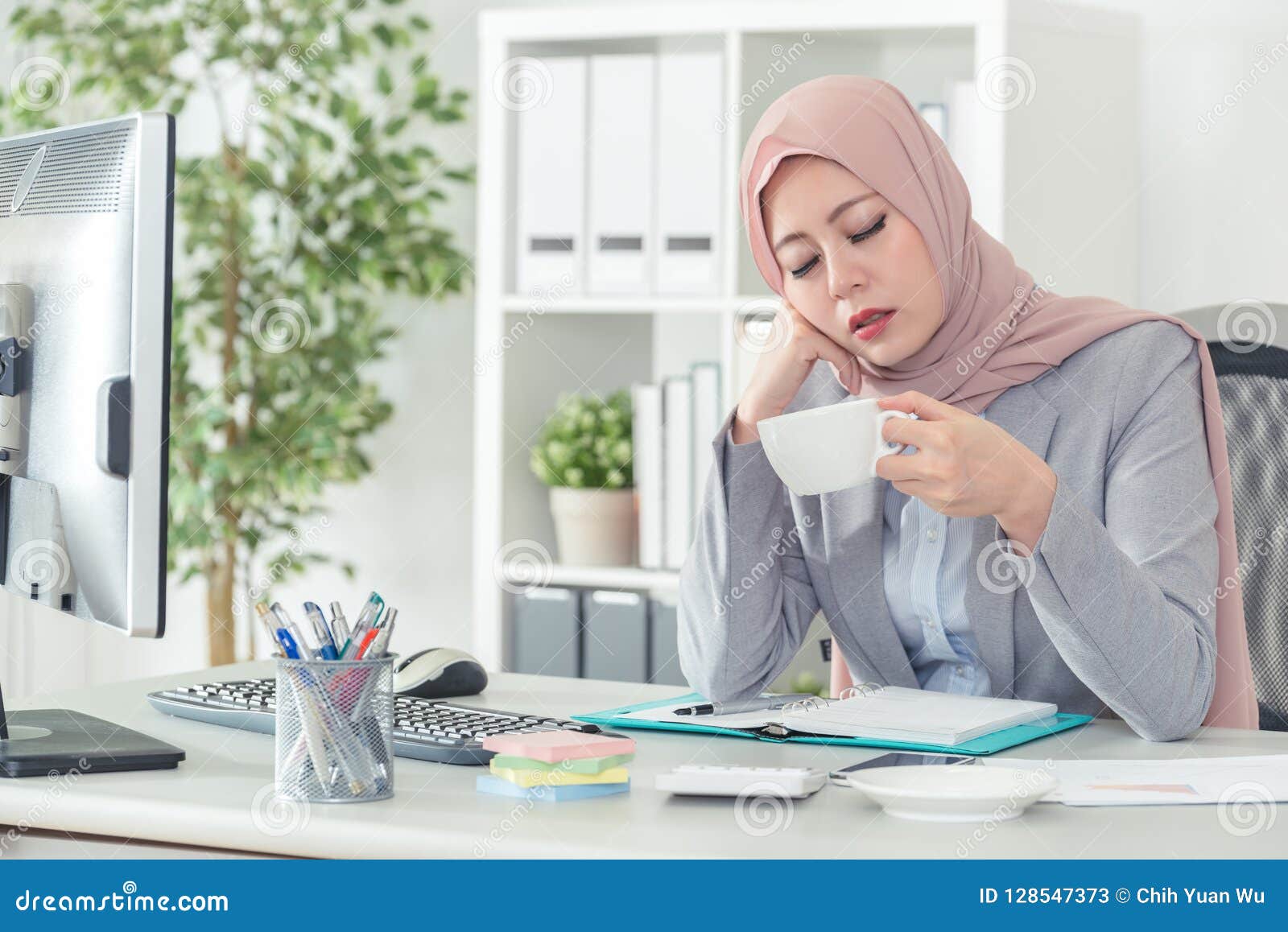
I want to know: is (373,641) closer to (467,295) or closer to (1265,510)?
(1265,510)

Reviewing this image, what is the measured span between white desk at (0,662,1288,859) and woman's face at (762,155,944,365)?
48cm

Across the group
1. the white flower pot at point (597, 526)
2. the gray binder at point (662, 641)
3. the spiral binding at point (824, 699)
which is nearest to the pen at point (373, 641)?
the spiral binding at point (824, 699)

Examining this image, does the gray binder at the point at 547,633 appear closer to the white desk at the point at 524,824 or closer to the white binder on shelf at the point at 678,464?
the white binder on shelf at the point at 678,464

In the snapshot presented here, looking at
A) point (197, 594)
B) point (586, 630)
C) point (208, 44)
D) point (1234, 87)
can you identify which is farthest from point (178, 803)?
point (197, 594)

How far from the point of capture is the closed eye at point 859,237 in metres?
1.38

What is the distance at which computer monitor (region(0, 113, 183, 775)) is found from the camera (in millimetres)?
942

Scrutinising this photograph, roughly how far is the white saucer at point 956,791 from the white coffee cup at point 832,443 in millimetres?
246

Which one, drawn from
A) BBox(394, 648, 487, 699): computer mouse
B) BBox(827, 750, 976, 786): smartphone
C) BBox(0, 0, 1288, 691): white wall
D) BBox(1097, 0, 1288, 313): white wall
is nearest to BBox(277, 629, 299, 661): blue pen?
BBox(827, 750, 976, 786): smartphone

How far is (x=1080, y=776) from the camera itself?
3.18 ft

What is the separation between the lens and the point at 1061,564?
3.56 feet

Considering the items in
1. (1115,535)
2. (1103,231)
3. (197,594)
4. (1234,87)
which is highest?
(1234,87)

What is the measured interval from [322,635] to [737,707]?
0.48 m

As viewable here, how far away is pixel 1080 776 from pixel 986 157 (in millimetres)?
1466
